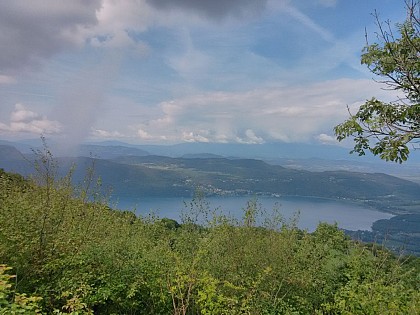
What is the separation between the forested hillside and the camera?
6301mm

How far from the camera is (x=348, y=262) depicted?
9180 mm

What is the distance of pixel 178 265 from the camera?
7094 millimetres

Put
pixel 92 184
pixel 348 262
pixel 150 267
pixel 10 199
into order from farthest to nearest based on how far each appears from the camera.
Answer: pixel 92 184, pixel 348 262, pixel 10 199, pixel 150 267

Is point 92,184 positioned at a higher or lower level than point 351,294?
higher

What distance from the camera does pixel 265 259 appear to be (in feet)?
26.7

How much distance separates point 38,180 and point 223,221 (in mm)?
5781

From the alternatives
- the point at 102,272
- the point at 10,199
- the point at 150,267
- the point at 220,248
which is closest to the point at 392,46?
the point at 220,248

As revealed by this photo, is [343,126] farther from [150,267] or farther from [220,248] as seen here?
[150,267]

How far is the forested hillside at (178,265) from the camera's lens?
6.30 metres

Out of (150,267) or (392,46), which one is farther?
(150,267)

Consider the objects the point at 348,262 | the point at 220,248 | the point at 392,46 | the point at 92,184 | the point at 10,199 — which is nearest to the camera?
the point at 392,46

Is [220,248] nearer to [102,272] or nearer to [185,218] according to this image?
[185,218]

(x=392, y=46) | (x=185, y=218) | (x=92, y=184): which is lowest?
(x=185, y=218)

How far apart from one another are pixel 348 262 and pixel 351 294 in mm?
2862
